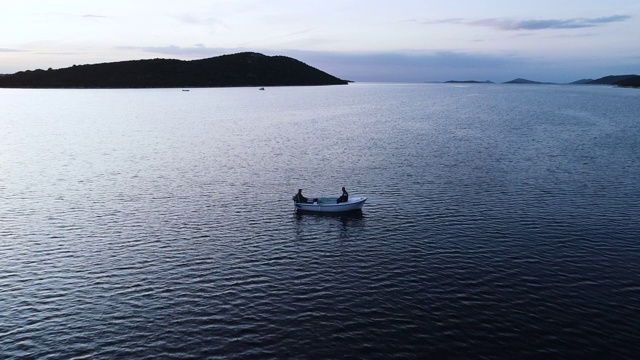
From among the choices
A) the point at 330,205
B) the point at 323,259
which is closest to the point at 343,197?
the point at 330,205

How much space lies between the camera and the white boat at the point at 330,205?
64875 millimetres

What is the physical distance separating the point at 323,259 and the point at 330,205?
1749 cm

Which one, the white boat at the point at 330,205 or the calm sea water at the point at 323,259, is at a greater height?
the white boat at the point at 330,205

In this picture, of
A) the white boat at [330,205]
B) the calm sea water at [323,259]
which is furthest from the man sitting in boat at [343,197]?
the calm sea water at [323,259]

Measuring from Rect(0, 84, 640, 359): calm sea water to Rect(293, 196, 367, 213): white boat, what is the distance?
148cm

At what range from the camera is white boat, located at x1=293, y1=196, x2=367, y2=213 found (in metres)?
64.9

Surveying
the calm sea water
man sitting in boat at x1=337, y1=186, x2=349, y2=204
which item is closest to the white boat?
man sitting in boat at x1=337, y1=186, x2=349, y2=204

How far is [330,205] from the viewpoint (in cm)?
6619

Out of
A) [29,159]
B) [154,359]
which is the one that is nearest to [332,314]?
[154,359]

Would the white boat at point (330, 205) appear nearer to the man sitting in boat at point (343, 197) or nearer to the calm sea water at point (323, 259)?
the man sitting in boat at point (343, 197)

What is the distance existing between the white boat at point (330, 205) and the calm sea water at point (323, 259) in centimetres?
148

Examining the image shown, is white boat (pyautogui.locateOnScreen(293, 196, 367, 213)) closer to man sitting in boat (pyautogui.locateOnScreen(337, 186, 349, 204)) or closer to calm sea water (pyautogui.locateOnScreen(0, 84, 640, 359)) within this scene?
man sitting in boat (pyautogui.locateOnScreen(337, 186, 349, 204))

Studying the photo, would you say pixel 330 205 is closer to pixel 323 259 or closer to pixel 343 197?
pixel 343 197

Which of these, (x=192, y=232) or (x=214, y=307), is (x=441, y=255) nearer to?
(x=214, y=307)
